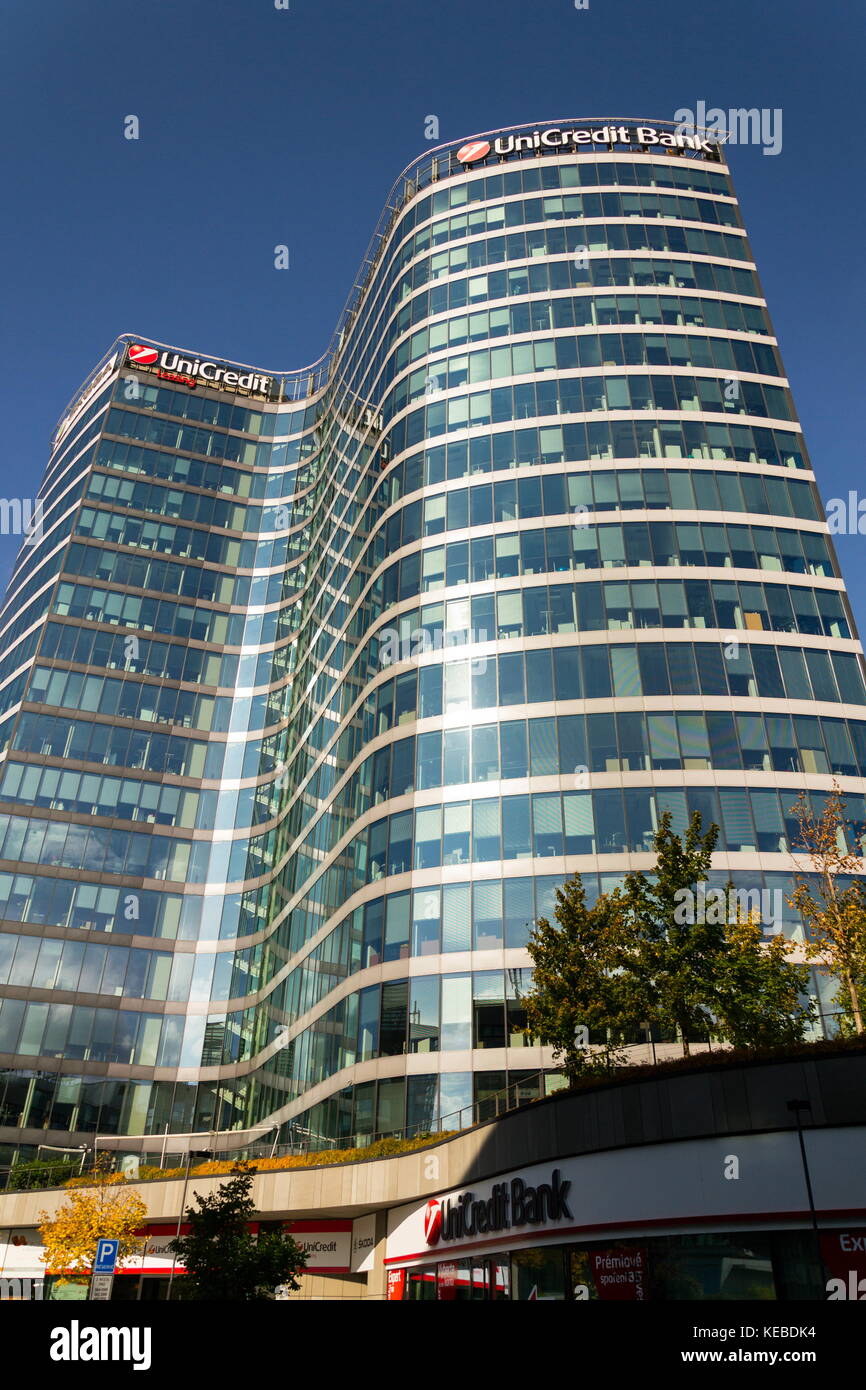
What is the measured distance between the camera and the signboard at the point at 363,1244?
116ft

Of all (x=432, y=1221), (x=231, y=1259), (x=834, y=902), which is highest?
(x=834, y=902)

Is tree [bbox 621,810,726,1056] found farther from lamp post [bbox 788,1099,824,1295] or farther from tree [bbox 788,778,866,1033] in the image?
lamp post [bbox 788,1099,824,1295]

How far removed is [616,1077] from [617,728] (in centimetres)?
2179

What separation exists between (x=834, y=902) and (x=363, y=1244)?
21.5 meters

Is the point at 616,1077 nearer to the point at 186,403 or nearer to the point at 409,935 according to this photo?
the point at 409,935

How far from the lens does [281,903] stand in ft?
200

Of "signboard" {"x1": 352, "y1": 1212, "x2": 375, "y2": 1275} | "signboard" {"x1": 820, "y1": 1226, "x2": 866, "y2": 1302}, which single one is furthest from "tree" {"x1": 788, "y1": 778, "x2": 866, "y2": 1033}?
"signboard" {"x1": 352, "y1": 1212, "x2": 375, "y2": 1275}

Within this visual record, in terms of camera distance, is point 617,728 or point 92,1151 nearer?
point 617,728

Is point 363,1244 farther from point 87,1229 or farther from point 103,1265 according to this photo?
point 103,1265

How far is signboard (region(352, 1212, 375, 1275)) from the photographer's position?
35.3m

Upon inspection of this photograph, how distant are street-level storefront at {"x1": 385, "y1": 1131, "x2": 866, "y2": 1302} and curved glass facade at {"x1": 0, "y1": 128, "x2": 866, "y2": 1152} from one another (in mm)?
5302

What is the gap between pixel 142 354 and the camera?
85.1 metres

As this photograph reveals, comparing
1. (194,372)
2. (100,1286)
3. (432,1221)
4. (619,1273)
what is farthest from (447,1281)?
(194,372)
